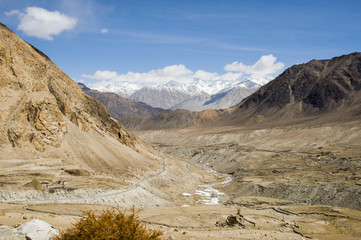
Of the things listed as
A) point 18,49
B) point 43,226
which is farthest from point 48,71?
point 43,226

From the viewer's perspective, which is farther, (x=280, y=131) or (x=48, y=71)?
(x=280, y=131)

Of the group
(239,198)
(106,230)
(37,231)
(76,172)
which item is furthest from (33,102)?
(106,230)

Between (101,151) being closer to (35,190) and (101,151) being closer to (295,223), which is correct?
(35,190)

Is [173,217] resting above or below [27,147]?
below

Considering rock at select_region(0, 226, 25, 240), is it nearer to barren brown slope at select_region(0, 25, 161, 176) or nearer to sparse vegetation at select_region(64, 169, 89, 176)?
barren brown slope at select_region(0, 25, 161, 176)

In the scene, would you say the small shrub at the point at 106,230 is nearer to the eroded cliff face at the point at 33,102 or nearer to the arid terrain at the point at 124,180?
the arid terrain at the point at 124,180

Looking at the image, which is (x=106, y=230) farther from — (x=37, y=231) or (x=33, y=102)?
(x=33, y=102)

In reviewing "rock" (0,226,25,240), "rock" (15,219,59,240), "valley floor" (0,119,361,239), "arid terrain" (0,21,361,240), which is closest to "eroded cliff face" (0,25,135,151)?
"arid terrain" (0,21,361,240)
